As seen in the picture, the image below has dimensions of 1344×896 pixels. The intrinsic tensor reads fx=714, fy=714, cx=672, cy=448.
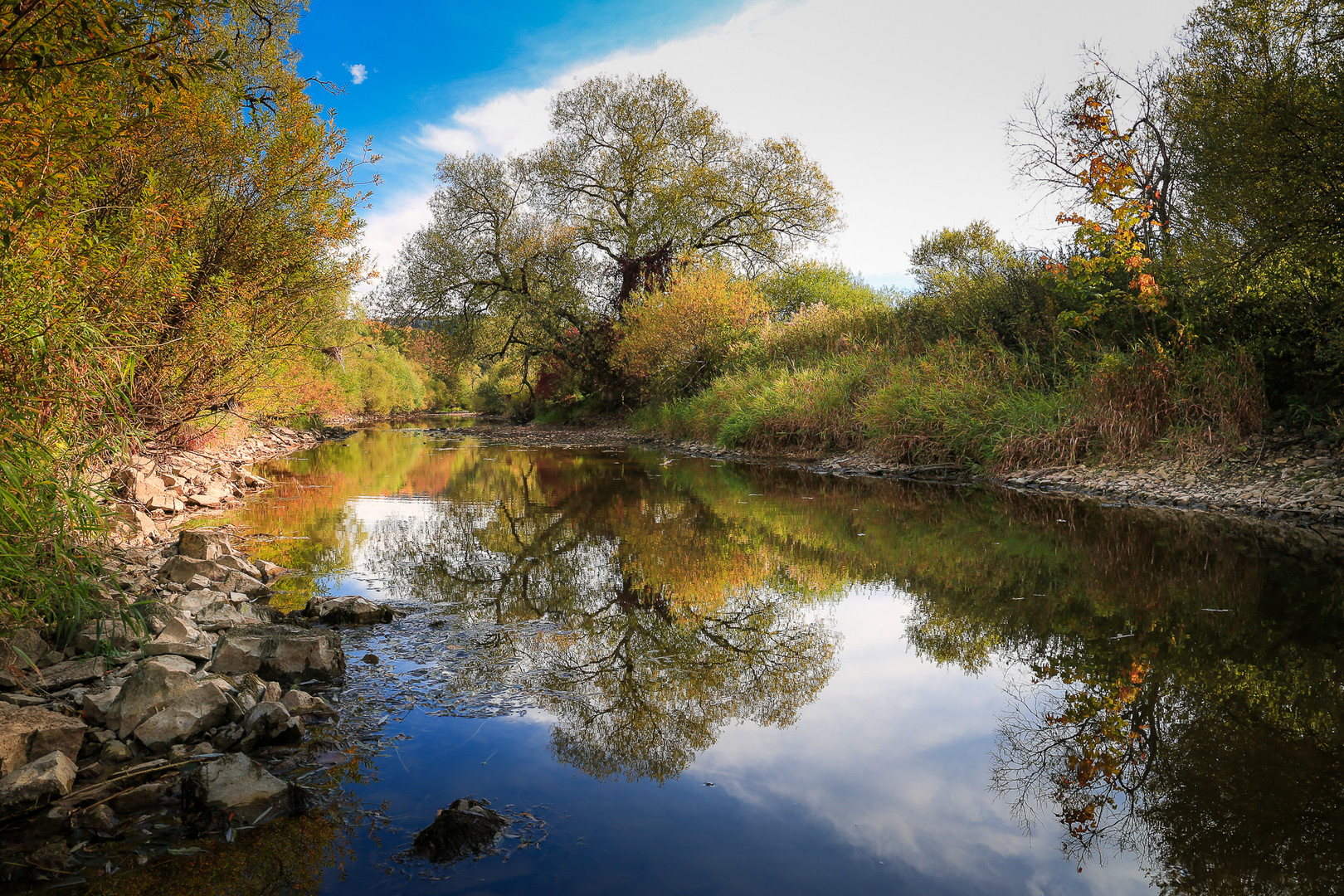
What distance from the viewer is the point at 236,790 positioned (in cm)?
256

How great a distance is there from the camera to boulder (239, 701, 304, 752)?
9.86 ft

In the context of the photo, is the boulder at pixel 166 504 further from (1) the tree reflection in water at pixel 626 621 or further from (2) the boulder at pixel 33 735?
(2) the boulder at pixel 33 735

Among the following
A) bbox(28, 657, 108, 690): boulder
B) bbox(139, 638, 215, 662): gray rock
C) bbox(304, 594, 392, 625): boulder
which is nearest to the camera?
bbox(28, 657, 108, 690): boulder

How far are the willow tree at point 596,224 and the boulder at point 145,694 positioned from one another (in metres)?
25.9

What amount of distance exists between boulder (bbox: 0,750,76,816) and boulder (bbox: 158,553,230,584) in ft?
9.20

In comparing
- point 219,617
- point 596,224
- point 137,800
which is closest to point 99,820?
point 137,800

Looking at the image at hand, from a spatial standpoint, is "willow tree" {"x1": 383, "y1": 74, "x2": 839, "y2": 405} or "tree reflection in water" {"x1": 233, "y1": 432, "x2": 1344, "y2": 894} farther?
"willow tree" {"x1": 383, "y1": 74, "x2": 839, "y2": 405}

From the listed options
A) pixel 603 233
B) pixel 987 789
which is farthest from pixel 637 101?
pixel 987 789

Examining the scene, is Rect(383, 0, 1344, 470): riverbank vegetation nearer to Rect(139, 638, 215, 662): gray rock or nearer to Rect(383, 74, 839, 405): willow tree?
Rect(383, 74, 839, 405): willow tree

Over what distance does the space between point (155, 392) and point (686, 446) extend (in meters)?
15.4

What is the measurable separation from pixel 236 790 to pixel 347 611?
2268 millimetres

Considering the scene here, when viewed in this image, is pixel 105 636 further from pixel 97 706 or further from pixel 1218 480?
pixel 1218 480

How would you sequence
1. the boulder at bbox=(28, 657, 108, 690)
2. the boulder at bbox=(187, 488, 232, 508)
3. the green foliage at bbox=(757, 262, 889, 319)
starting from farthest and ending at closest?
the green foliage at bbox=(757, 262, 889, 319) → the boulder at bbox=(187, 488, 232, 508) → the boulder at bbox=(28, 657, 108, 690)

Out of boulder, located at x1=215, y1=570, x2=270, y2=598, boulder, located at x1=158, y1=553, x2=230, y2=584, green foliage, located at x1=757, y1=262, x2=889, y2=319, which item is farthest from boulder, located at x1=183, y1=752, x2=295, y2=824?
green foliage, located at x1=757, y1=262, x2=889, y2=319
